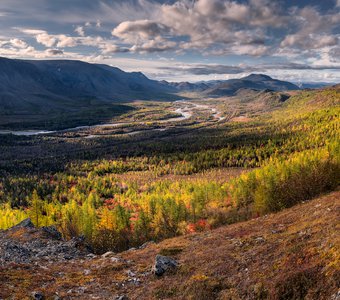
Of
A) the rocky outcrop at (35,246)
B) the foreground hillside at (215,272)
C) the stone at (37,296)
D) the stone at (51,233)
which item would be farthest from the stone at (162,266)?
the stone at (51,233)

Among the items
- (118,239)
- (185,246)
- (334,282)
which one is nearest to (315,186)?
(185,246)

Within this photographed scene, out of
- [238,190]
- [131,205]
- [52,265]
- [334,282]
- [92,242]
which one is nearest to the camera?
[334,282]

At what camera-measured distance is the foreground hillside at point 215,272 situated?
3428 centimetres

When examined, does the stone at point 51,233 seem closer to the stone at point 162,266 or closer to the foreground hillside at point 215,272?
the foreground hillside at point 215,272

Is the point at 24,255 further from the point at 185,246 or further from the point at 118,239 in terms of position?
the point at 118,239

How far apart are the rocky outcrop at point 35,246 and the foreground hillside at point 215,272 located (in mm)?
3003

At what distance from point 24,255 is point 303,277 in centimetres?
5975

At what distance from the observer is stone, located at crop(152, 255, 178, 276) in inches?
1955

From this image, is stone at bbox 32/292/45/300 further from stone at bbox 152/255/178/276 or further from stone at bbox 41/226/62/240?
stone at bbox 41/226/62/240

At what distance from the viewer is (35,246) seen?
2901 inches

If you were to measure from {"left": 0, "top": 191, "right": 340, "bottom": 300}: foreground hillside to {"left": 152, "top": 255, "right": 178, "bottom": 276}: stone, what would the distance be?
38.0 inches

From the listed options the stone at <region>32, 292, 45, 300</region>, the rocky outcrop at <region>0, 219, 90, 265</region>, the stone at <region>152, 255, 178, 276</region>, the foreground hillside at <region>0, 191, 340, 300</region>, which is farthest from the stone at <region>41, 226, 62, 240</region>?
the stone at <region>152, 255, 178, 276</region>

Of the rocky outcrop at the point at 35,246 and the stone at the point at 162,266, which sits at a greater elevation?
the stone at the point at 162,266

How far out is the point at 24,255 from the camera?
6538 cm
